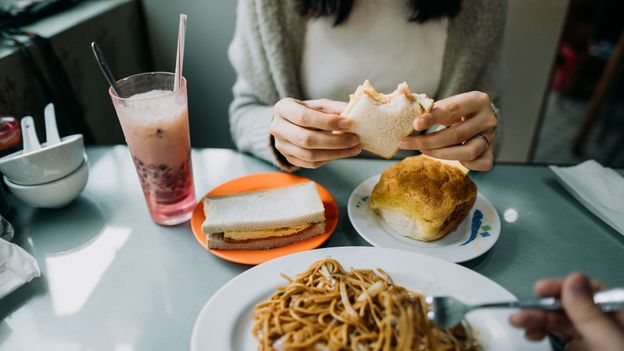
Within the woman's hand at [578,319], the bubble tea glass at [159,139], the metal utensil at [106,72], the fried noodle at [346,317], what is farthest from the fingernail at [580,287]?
the metal utensil at [106,72]

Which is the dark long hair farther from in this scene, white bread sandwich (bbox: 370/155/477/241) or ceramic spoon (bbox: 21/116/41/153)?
ceramic spoon (bbox: 21/116/41/153)

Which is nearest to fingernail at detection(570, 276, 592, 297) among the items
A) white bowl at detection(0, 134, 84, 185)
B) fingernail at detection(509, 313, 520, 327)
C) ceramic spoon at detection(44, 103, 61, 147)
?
fingernail at detection(509, 313, 520, 327)

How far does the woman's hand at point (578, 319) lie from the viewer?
1.67ft

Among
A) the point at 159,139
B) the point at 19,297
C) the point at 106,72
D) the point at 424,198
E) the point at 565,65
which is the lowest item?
the point at 565,65

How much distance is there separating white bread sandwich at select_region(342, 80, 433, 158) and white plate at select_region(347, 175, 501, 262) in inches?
8.0

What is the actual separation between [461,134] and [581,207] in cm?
42

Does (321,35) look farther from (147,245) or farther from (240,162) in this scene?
(147,245)

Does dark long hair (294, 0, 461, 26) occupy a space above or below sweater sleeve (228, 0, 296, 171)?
above

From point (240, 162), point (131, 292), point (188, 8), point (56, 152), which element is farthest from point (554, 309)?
point (188, 8)

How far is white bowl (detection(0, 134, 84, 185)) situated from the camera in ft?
3.20

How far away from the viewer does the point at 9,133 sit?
1112 mm

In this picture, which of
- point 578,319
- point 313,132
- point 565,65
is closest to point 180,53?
point 313,132

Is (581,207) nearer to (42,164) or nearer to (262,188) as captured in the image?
(262,188)

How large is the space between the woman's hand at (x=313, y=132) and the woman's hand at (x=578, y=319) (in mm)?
495
